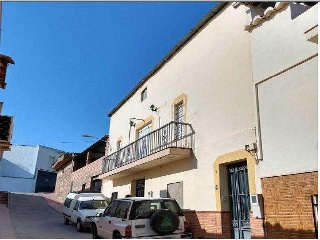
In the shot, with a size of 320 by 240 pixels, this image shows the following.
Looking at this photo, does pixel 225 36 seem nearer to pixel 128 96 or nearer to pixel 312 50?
pixel 312 50

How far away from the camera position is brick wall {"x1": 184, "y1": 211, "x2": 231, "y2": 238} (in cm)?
877

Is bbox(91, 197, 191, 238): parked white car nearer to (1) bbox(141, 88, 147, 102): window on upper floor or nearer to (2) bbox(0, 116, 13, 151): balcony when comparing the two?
(2) bbox(0, 116, 13, 151): balcony

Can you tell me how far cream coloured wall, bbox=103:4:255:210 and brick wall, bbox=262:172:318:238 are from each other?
161 centimetres

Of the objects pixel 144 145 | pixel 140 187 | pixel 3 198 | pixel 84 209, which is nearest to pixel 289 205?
pixel 144 145

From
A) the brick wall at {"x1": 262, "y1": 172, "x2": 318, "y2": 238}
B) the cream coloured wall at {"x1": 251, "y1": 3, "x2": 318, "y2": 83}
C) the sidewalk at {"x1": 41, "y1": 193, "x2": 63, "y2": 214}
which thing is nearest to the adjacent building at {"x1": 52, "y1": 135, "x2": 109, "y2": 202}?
the sidewalk at {"x1": 41, "y1": 193, "x2": 63, "y2": 214}

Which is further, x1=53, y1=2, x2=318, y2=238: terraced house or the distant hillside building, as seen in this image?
the distant hillside building

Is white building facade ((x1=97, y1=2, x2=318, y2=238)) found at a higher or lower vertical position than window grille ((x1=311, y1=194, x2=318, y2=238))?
higher

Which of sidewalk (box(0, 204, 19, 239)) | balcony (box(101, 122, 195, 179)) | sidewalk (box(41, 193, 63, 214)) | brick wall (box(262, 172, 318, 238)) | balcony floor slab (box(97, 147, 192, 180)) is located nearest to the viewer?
brick wall (box(262, 172, 318, 238))

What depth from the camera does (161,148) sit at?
12570 millimetres

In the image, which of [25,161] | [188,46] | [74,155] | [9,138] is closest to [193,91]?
[188,46]

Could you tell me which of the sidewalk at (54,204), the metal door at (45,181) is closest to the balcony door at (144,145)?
the sidewalk at (54,204)

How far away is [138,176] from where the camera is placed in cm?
1498

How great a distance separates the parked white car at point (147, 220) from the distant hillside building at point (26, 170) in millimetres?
36001

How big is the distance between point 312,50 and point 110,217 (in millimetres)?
6847
